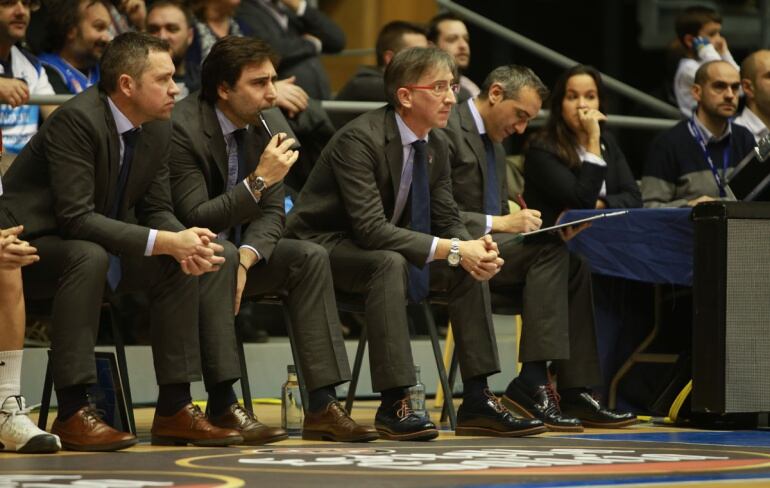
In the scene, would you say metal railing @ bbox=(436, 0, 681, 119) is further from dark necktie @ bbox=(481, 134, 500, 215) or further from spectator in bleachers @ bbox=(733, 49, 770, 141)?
dark necktie @ bbox=(481, 134, 500, 215)

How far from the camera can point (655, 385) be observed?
18.3ft

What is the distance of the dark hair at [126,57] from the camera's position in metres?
4.23

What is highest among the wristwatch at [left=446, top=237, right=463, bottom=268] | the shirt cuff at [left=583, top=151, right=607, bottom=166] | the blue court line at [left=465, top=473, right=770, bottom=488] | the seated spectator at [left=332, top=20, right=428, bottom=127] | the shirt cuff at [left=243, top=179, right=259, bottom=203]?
the seated spectator at [left=332, top=20, right=428, bottom=127]

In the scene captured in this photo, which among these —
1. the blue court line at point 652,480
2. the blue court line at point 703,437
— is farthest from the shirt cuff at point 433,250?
the blue court line at point 652,480

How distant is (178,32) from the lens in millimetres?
6047

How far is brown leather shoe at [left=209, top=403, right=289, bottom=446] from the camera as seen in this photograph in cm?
422

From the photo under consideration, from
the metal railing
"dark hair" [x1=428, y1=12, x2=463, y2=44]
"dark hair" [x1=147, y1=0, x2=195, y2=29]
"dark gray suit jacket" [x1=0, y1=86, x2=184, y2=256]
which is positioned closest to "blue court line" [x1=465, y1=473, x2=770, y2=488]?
"dark gray suit jacket" [x1=0, y1=86, x2=184, y2=256]

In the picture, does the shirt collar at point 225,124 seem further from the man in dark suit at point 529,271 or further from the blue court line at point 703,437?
the blue court line at point 703,437

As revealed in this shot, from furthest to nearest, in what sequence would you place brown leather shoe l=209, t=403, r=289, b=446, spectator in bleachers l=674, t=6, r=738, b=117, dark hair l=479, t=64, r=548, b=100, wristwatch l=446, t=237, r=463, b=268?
spectator in bleachers l=674, t=6, r=738, b=117 < dark hair l=479, t=64, r=548, b=100 < wristwatch l=446, t=237, r=463, b=268 < brown leather shoe l=209, t=403, r=289, b=446

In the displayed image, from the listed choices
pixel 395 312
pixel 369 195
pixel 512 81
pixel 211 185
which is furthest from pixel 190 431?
pixel 512 81

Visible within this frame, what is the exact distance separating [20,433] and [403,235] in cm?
134

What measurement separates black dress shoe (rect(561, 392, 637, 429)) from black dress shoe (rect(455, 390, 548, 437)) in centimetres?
46

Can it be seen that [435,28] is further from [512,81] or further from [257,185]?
[257,185]

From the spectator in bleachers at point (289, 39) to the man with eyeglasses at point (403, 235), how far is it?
1686mm
